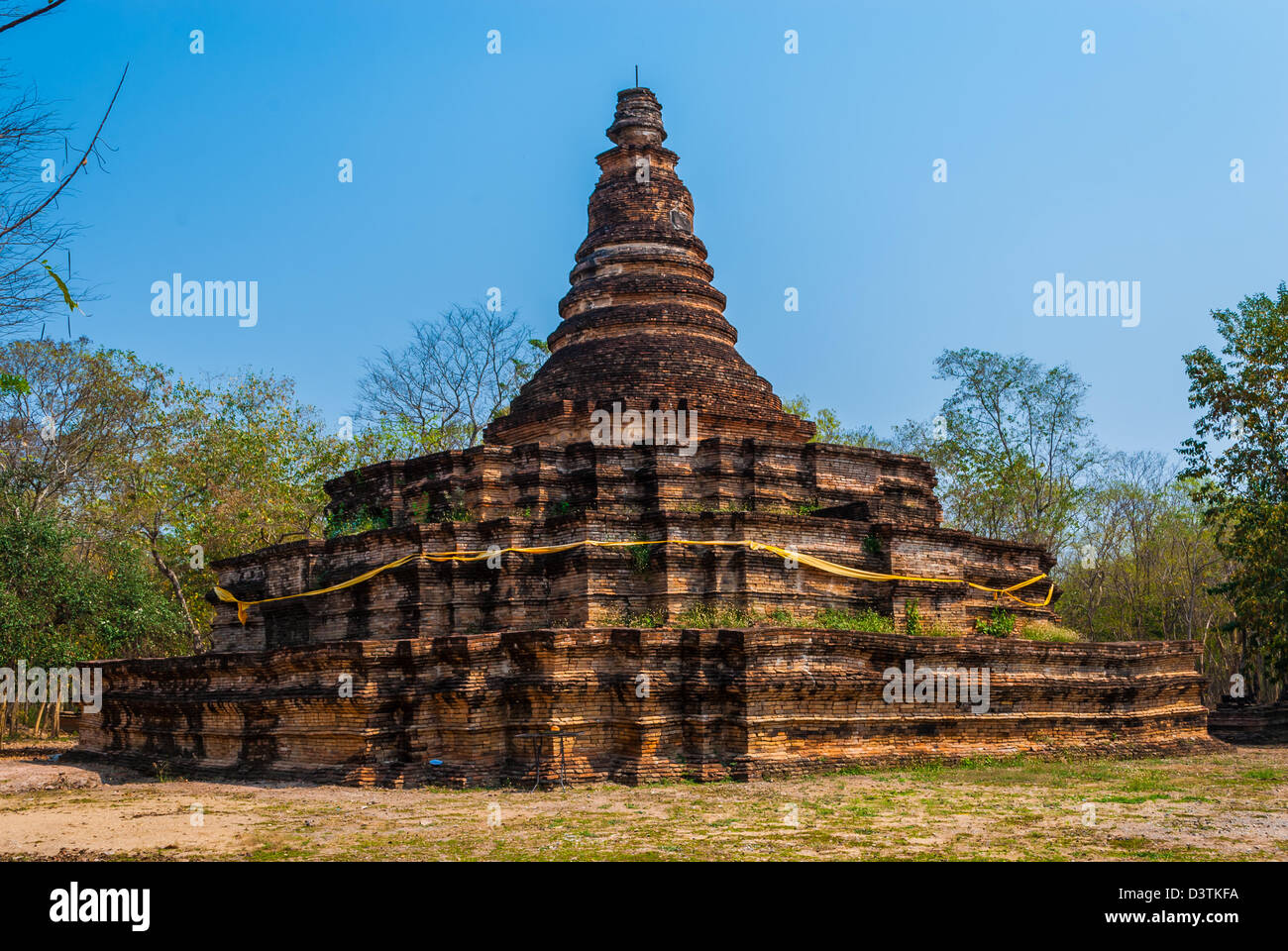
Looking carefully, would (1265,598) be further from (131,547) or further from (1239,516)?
(131,547)

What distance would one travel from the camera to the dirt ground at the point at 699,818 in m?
9.16

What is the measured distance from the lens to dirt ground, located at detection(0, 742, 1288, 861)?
9156 millimetres

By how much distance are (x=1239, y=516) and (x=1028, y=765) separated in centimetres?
1396

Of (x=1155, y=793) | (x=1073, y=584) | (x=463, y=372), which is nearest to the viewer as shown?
(x=1155, y=793)

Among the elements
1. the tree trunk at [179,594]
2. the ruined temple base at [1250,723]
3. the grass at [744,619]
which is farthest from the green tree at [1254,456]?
the tree trunk at [179,594]

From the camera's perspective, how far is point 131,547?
93.2 ft

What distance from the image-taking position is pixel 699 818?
10812 millimetres

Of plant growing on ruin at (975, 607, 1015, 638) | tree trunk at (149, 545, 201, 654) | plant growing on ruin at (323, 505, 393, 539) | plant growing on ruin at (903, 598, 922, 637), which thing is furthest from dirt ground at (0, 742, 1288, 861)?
tree trunk at (149, 545, 201, 654)

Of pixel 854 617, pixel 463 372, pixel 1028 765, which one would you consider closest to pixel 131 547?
pixel 463 372

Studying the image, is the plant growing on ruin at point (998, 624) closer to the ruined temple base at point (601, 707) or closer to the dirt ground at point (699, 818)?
the ruined temple base at point (601, 707)

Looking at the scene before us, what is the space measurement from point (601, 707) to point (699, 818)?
11.5ft

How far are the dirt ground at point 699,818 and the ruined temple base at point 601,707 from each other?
1.52 feet

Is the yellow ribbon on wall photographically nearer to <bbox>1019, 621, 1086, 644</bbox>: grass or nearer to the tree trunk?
<bbox>1019, 621, 1086, 644</bbox>: grass

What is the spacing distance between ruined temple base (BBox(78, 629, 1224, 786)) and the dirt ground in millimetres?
464
